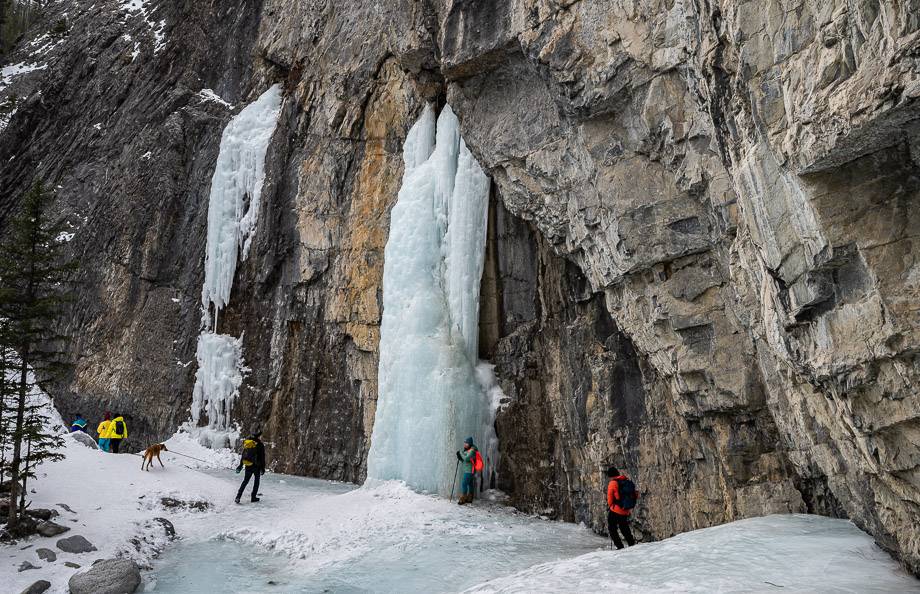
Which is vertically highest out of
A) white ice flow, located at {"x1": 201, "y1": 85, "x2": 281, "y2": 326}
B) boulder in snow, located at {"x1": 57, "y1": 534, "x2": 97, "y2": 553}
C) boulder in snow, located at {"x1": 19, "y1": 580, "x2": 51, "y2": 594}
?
white ice flow, located at {"x1": 201, "y1": 85, "x2": 281, "y2": 326}

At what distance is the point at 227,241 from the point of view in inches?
822

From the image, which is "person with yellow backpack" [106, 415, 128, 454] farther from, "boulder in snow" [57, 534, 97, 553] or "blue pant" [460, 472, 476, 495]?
"blue pant" [460, 472, 476, 495]

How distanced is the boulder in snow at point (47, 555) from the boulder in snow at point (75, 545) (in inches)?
7.7

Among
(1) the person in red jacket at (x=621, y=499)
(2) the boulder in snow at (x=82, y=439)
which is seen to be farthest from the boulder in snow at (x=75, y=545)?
(1) the person in red jacket at (x=621, y=499)

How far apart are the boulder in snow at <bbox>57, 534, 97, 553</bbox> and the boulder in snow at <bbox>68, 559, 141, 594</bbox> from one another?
1.06 m

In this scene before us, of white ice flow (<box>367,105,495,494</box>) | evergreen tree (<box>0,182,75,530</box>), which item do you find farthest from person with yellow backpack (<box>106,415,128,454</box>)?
white ice flow (<box>367,105,495,494</box>)

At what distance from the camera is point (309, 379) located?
17.8 m

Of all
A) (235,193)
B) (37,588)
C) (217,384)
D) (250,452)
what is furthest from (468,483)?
(235,193)

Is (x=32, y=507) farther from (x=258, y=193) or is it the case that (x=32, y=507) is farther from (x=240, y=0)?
(x=240, y=0)

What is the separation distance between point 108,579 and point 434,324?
7574mm

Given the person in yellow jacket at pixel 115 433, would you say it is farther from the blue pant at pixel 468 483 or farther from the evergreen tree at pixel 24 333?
the blue pant at pixel 468 483

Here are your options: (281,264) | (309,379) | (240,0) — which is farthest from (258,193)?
(240,0)

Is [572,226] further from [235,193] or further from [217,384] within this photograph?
[235,193]

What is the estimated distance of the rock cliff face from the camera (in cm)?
498
